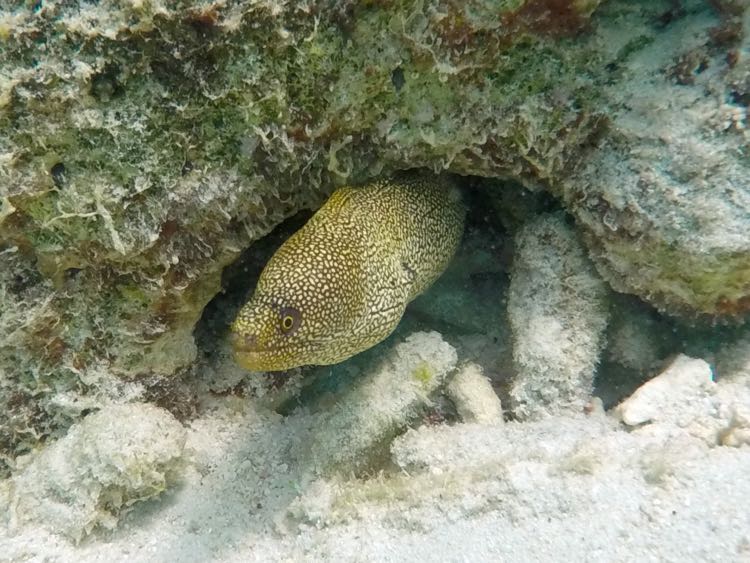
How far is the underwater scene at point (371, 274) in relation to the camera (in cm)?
230

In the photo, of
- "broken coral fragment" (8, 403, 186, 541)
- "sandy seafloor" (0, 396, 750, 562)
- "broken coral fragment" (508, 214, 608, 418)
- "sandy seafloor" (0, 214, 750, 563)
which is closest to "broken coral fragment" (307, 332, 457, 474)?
"sandy seafloor" (0, 214, 750, 563)

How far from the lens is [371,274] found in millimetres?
2883

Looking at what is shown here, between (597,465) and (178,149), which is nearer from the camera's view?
(597,465)

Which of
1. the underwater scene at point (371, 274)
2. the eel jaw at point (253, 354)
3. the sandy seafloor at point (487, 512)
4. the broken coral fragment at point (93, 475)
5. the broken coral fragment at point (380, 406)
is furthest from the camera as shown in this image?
the broken coral fragment at point (380, 406)

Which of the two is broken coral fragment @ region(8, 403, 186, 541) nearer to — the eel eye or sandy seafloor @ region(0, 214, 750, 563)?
sandy seafloor @ region(0, 214, 750, 563)

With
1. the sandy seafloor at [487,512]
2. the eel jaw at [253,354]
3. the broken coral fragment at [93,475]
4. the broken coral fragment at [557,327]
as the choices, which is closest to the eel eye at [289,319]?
the eel jaw at [253,354]

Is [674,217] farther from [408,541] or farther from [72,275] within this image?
[72,275]

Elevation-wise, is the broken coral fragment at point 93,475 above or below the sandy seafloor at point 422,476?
below

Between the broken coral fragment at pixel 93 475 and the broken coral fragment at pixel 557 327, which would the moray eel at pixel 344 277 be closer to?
the broken coral fragment at pixel 557 327

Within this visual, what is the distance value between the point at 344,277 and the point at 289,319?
14.4 inches

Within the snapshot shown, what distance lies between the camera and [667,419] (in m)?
2.68

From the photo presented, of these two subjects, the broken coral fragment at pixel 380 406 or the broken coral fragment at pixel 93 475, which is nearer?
the broken coral fragment at pixel 93 475

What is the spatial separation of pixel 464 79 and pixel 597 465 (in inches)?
78.1

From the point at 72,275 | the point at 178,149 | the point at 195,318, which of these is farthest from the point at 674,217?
the point at 72,275
